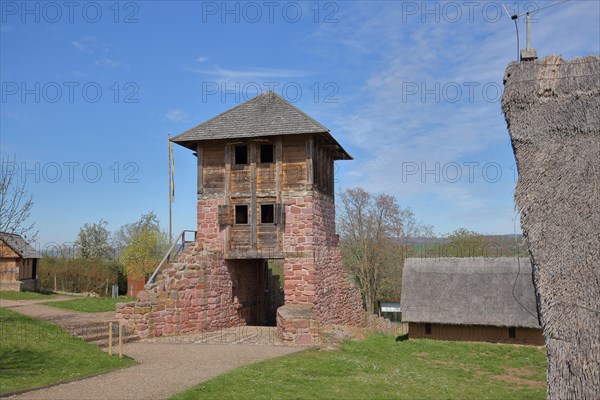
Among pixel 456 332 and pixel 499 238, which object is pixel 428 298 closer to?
pixel 456 332

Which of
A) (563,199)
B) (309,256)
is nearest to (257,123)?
(309,256)

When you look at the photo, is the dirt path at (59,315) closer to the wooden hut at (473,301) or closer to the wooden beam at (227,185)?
the wooden beam at (227,185)

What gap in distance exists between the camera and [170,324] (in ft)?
56.1

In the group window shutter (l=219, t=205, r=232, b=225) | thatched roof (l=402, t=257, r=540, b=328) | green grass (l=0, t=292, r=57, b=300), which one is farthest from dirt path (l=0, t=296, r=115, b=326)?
thatched roof (l=402, t=257, r=540, b=328)

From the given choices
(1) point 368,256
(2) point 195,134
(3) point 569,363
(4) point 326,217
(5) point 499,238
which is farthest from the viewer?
(5) point 499,238

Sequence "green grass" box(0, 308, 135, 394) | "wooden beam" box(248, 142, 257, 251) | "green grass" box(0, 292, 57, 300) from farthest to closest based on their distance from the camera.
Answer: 1. "green grass" box(0, 292, 57, 300)
2. "wooden beam" box(248, 142, 257, 251)
3. "green grass" box(0, 308, 135, 394)

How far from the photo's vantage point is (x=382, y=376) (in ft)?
37.8

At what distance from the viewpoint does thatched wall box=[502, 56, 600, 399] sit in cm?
614

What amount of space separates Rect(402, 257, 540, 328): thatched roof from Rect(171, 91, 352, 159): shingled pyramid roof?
726cm

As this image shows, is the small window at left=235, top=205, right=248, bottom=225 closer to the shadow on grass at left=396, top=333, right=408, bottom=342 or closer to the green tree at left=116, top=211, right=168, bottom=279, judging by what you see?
the shadow on grass at left=396, top=333, right=408, bottom=342

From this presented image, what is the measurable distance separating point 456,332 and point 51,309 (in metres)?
17.4

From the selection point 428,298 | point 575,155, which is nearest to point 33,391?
point 575,155

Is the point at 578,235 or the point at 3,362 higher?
the point at 578,235

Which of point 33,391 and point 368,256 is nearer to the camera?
point 33,391
